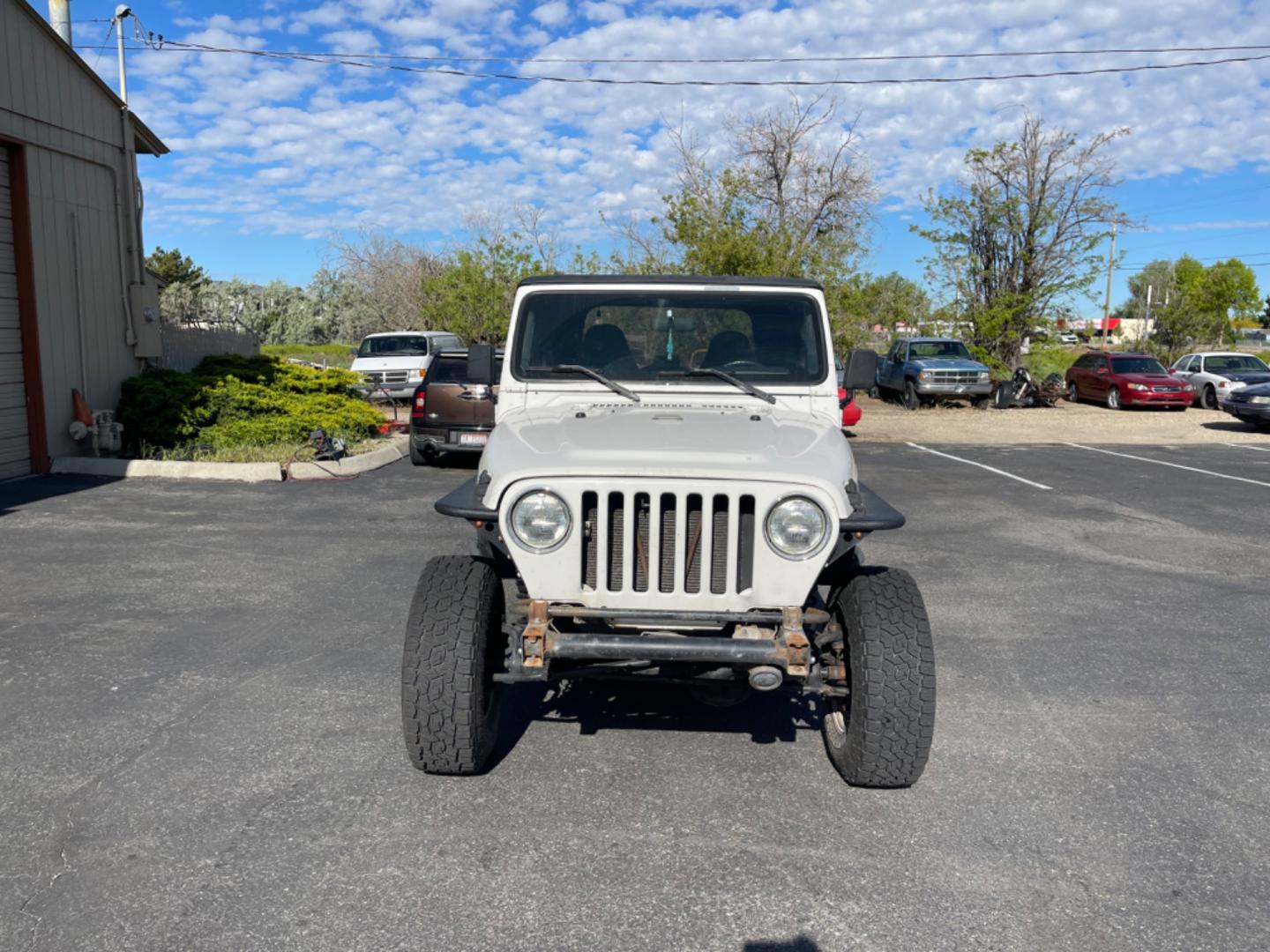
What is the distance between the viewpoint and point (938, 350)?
25719mm

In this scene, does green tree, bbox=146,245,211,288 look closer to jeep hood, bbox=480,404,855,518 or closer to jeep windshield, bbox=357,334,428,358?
jeep windshield, bbox=357,334,428,358

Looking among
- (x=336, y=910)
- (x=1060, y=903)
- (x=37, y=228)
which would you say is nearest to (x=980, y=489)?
(x=1060, y=903)

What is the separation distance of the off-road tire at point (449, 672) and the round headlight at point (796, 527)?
1085 mm

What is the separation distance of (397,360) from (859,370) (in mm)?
17506

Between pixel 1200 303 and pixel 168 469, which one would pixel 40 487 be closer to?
pixel 168 469

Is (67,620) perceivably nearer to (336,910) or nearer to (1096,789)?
(336,910)

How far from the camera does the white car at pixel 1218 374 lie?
25734mm

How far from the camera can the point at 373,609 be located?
20.9ft

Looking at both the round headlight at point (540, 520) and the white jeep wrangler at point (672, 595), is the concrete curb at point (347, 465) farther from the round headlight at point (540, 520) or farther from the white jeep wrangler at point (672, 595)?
the round headlight at point (540, 520)

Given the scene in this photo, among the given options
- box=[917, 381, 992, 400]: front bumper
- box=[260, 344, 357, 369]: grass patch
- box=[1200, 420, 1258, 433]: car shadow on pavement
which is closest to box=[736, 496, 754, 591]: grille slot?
box=[1200, 420, 1258, 433]: car shadow on pavement

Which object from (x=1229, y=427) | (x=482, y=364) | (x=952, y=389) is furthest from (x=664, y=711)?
(x=952, y=389)

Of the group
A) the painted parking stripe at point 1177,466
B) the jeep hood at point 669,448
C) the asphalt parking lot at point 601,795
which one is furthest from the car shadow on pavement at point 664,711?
the painted parking stripe at point 1177,466

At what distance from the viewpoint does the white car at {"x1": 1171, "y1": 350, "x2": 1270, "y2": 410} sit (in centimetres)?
2573

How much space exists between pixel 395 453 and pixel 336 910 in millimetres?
11220
